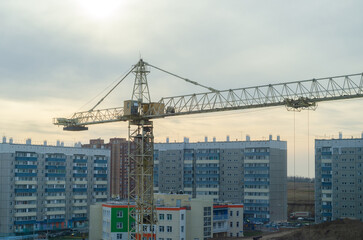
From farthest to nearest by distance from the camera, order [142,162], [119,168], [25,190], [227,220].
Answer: [119,168]
[25,190]
[227,220]
[142,162]

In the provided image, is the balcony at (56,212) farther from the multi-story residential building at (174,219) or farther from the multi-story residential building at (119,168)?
the multi-story residential building at (119,168)

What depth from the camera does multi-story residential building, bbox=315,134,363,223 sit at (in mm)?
92062

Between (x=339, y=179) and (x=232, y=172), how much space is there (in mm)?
22812

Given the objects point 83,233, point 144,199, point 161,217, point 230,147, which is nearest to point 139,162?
point 144,199

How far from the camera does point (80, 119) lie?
6956 centimetres

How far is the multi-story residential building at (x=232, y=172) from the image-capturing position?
101m

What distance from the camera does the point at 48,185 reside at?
97.5 metres

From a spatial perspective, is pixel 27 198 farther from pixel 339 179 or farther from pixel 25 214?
pixel 339 179

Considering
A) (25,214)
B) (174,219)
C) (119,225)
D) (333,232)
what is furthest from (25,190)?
(333,232)

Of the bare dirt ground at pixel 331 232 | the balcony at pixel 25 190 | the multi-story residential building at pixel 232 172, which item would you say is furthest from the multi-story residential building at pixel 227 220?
the balcony at pixel 25 190

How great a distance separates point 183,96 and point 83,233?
159 ft

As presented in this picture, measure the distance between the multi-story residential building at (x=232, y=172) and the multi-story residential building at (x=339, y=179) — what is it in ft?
31.6

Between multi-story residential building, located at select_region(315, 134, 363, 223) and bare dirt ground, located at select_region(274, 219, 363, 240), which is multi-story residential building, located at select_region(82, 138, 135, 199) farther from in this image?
bare dirt ground, located at select_region(274, 219, 363, 240)

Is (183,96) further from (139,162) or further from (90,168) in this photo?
(90,168)
